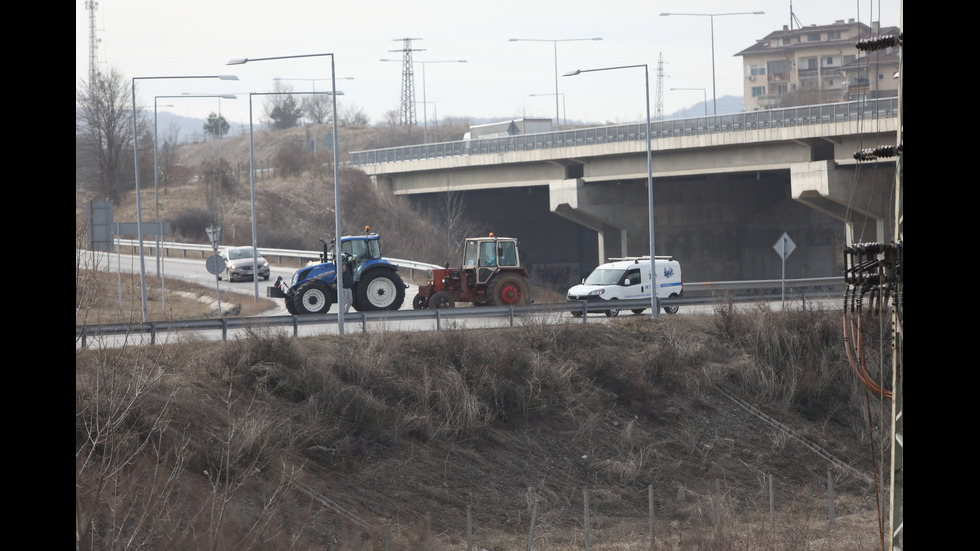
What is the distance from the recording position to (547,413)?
23.7 metres

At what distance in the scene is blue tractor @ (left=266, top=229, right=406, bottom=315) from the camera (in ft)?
88.1

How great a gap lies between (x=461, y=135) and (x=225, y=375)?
79.5 metres

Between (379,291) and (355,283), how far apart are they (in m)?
0.75

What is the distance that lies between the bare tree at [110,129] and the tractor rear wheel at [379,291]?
161 feet

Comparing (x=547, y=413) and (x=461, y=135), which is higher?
(x=461, y=135)

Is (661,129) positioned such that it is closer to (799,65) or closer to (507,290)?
(507,290)

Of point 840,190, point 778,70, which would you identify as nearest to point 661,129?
point 840,190

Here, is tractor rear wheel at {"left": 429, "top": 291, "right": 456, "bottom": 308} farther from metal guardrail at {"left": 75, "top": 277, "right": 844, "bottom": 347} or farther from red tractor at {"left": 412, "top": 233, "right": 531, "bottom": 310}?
metal guardrail at {"left": 75, "top": 277, "right": 844, "bottom": 347}
